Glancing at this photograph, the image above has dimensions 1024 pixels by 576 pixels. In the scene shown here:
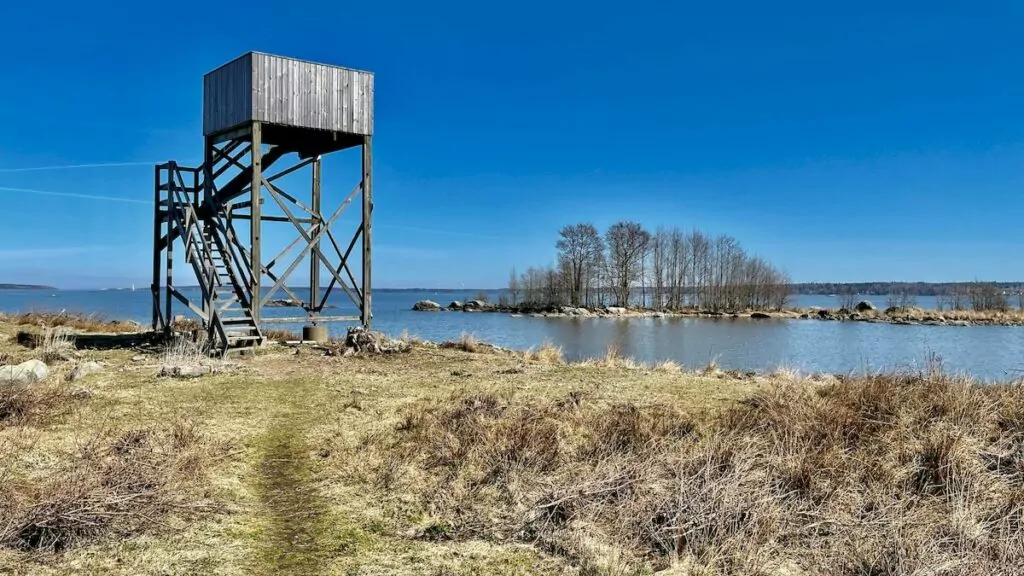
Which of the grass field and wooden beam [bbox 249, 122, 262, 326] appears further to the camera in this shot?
wooden beam [bbox 249, 122, 262, 326]

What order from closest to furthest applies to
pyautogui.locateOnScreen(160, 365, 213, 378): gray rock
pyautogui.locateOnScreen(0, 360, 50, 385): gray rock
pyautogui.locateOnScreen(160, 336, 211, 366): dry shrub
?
pyautogui.locateOnScreen(0, 360, 50, 385): gray rock < pyautogui.locateOnScreen(160, 365, 213, 378): gray rock < pyautogui.locateOnScreen(160, 336, 211, 366): dry shrub

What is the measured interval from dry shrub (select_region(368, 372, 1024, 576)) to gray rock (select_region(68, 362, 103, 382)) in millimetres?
6574

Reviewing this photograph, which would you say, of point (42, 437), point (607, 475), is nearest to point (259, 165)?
point (42, 437)

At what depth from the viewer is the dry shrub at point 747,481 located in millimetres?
4648

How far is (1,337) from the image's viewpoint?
15.9m

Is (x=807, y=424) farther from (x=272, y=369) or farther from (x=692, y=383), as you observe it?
(x=272, y=369)

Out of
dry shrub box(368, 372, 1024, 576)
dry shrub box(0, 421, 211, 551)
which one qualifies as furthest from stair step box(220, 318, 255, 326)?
dry shrub box(0, 421, 211, 551)

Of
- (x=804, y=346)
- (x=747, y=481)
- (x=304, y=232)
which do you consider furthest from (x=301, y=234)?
(x=804, y=346)

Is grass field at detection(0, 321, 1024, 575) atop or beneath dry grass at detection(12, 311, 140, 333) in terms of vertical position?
beneath

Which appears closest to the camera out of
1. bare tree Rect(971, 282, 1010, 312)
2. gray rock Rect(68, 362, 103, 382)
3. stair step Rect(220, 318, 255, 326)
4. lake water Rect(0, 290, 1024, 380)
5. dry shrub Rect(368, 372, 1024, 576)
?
dry shrub Rect(368, 372, 1024, 576)

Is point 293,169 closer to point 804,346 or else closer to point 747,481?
point 747,481

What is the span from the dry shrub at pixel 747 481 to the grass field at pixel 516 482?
2cm

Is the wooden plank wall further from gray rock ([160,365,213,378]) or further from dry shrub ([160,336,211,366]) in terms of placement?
gray rock ([160,365,213,378])

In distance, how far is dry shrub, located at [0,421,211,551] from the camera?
4.46 meters
